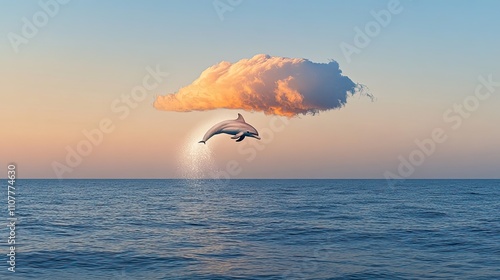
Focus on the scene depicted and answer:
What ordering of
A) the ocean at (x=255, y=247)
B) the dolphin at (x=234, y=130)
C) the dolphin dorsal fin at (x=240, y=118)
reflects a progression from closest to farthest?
the dolphin at (x=234, y=130), the dolphin dorsal fin at (x=240, y=118), the ocean at (x=255, y=247)

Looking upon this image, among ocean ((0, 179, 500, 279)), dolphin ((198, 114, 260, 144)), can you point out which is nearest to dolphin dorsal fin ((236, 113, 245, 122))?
dolphin ((198, 114, 260, 144))

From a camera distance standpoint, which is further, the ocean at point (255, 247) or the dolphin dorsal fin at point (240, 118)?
the ocean at point (255, 247)

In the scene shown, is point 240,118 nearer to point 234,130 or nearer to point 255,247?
point 234,130

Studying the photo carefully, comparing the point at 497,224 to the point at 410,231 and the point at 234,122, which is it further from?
the point at 234,122

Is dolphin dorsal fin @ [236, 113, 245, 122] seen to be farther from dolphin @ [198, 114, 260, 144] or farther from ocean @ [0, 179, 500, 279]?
ocean @ [0, 179, 500, 279]

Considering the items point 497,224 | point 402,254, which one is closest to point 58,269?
point 402,254

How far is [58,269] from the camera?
1287 inches

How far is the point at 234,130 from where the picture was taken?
20328mm

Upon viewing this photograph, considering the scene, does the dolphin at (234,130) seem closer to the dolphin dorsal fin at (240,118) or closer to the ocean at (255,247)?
the dolphin dorsal fin at (240,118)

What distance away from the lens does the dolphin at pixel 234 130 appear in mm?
19891

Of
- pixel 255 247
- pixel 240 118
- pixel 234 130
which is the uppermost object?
pixel 240 118

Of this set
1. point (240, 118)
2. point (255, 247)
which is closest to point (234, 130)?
point (240, 118)

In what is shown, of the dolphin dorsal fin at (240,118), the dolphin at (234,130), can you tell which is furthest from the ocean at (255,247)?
the dolphin at (234,130)

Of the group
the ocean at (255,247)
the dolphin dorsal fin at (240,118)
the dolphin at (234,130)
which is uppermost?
the dolphin dorsal fin at (240,118)
